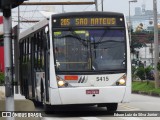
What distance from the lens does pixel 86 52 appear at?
616 inches

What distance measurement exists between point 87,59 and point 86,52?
0.21 m

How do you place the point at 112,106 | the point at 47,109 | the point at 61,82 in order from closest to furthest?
the point at 61,82 < the point at 47,109 < the point at 112,106

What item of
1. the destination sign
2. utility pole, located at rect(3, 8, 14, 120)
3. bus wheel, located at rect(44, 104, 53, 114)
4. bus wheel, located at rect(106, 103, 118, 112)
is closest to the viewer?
utility pole, located at rect(3, 8, 14, 120)

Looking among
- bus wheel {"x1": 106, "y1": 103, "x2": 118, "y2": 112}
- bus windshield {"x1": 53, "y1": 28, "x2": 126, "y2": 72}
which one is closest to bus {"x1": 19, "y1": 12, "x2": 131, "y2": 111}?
bus windshield {"x1": 53, "y1": 28, "x2": 126, "y2": 72}

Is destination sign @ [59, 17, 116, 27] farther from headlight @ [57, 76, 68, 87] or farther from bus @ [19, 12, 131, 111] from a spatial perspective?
headlight @ [57, 76, 68, 87]

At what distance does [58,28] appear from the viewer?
15.8 m

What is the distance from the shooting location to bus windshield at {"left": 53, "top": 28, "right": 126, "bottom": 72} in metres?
15.6

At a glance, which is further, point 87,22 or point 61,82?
point 87,22

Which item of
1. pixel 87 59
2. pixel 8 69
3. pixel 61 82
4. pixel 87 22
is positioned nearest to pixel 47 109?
pixel 61 82

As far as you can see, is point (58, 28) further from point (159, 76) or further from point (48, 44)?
point (159, 76)

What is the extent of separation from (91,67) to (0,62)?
24812 mm

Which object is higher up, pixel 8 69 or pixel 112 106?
pixel 8 69

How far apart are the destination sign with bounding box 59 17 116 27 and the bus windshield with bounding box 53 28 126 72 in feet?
0.89

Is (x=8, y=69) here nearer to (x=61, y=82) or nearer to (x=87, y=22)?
(x=61, y=82)
